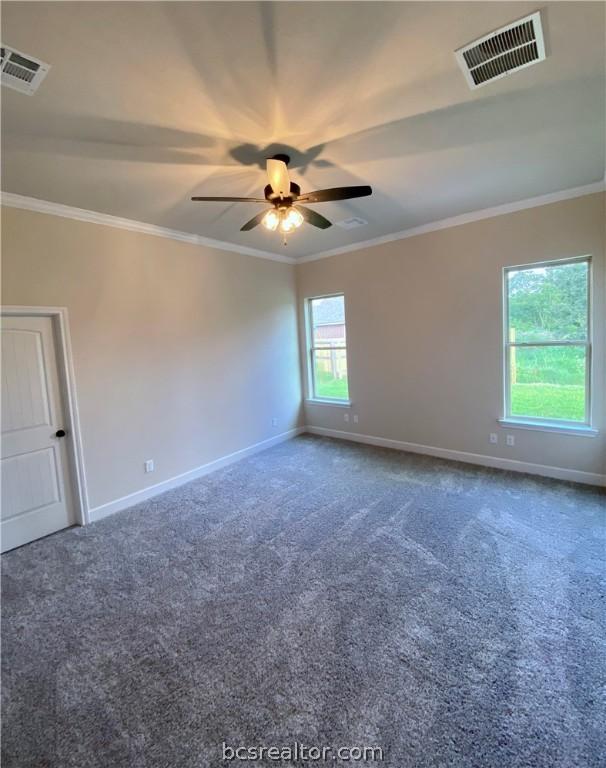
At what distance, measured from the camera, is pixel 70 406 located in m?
3.29

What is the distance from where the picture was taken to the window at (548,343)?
11.9ft

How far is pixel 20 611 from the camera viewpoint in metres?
2.28

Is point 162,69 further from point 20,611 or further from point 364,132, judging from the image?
point 20,611

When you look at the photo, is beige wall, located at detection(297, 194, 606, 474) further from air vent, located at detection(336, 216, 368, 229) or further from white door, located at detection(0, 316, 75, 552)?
white door, located at detection(0, 316, 75, 552)

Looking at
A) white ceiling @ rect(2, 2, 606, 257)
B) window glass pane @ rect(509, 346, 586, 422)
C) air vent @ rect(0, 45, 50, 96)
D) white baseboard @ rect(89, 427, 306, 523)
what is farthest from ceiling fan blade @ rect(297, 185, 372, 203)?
white baseboard @ rect(89, 427, 306, 523)

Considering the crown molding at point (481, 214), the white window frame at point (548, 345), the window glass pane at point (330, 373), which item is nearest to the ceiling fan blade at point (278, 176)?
the crown molding at point (481, 214)

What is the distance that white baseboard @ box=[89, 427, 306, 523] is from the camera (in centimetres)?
353

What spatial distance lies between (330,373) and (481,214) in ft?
9.75

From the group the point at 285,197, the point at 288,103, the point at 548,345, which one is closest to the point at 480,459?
the point at 548,345

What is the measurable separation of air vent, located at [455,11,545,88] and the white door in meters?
3.62

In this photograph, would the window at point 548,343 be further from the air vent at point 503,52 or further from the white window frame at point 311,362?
Result: the air vent at point 503,52

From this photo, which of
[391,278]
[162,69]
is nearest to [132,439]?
[162,69]

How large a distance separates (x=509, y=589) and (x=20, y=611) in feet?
10.4

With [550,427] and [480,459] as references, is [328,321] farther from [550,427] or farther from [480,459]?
[550,427]
